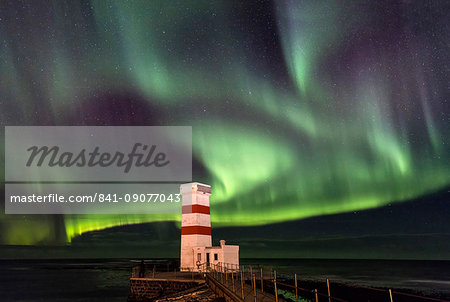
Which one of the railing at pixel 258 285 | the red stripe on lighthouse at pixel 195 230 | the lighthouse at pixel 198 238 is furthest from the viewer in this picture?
the red stripe on lighthouse at pixel 195 230

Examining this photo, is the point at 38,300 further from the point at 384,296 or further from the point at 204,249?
the point at 384,296

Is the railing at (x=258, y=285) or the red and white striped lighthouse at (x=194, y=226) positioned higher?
the red and white striped lighthouse at (x=194, y=226)

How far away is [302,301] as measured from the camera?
39656mm

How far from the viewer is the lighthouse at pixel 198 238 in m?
29.6

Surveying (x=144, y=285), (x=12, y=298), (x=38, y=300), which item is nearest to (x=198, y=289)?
(x=144, y=285)

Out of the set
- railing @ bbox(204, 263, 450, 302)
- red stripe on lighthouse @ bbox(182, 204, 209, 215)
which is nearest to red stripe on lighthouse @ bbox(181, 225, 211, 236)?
red stripe on lighthouse @ bbox(182, 204, 209, 215)

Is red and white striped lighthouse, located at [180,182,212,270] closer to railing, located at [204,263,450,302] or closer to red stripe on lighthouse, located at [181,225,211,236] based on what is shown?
red stripe on lighthouse, located at [181,225,211,236]

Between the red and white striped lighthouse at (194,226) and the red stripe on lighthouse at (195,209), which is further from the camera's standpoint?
the red stripe on lighthouse at (195,209)

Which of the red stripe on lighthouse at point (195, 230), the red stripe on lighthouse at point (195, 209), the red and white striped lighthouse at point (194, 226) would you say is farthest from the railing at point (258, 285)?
the red stripe on lighthouse at point (195, 209)

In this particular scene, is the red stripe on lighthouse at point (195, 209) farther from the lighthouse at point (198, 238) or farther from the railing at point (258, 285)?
the railing at point (258, 285)

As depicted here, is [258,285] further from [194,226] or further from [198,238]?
[194,226]

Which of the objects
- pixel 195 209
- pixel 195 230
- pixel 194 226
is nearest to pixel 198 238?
pixel 195 230

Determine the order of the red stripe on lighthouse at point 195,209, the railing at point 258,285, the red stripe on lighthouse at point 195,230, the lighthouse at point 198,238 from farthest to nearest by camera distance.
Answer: the red stripe on lighthouse at point 195,209 < the red stripe on lighthouse at point 195,230 < the lighthouse at point 198,238 < the railing at point 258,285

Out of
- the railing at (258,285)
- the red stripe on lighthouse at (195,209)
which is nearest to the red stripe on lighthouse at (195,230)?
the red stripe on lighthouse at (195,209)
